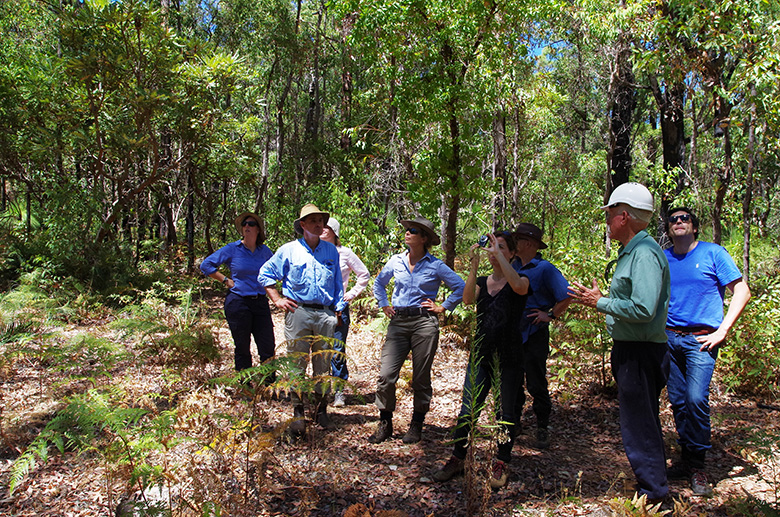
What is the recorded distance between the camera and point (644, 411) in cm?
335

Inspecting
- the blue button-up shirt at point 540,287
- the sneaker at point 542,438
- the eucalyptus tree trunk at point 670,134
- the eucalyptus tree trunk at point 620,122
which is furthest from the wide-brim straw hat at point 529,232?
the eucalyptus tree trunk at point 670,134

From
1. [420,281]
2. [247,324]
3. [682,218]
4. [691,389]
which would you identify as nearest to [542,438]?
[691,389]

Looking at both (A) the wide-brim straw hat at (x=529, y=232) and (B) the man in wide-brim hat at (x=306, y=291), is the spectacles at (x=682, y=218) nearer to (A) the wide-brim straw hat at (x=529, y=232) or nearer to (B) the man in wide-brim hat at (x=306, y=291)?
(A) the wide-brim straw hat at (x=529, y=232)

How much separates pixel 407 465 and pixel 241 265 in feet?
8.77

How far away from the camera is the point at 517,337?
393 cm

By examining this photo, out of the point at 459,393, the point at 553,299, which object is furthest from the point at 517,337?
the point at 459,393

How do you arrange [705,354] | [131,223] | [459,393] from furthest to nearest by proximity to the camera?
[131,223], [459,393], [705,354]

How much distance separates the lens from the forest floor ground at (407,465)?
3531 millimetres

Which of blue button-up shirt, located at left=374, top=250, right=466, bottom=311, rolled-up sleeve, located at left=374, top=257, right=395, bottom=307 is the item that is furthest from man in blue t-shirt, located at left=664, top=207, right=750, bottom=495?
rolled-up sleeve, located at left=374, top=257, right=395, bottom=307

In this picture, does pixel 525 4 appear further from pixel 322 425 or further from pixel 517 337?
pixel 322 425

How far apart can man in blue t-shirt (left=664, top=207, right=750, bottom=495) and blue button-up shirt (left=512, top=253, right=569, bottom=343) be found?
3.21 feet

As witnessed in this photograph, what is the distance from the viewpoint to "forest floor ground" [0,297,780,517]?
353 cm

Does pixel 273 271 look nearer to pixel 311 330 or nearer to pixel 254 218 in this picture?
pixel 311 330

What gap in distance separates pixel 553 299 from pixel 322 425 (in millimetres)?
2578
